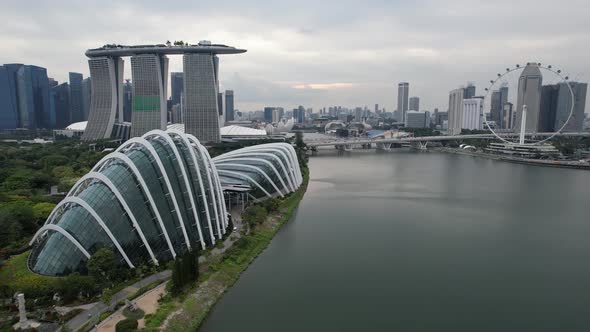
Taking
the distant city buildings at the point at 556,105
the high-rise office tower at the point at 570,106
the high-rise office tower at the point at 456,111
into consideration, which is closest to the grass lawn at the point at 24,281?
the high-rise office tower at the point at 456,111

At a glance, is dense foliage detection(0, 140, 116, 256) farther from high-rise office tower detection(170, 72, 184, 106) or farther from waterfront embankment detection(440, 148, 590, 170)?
high-rise office tower detection(170, 72, 184, 106)

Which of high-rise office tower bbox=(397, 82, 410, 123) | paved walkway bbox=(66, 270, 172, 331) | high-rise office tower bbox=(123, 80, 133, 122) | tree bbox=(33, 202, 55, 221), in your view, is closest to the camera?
paved walkway bbox=(66, 270, 172, 331)

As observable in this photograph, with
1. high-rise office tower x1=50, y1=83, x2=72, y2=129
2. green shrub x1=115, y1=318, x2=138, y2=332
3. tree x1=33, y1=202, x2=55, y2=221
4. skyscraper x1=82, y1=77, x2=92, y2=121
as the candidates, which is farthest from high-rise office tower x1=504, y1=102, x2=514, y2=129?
green shrub x1=115, y1=318, x2=138, y2=332

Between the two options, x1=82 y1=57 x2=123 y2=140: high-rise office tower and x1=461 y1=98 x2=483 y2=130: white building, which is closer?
x1=82 y1=57 x2=123 y2=140: high-rise office tower

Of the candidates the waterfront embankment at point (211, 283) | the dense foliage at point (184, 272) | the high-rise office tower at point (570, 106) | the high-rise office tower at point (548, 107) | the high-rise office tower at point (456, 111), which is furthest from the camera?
the high-rise office tower at point (456, 111)

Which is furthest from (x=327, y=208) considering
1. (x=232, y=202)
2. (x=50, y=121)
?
(x=50, y=121)

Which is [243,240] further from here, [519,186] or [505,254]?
[519,186]

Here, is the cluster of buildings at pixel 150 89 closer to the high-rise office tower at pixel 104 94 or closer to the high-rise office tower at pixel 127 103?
the high-rise office tower at pixel 104 94

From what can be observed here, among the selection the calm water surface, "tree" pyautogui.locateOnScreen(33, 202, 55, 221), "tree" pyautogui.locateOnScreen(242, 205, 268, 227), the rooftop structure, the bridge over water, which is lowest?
the calm water surface
